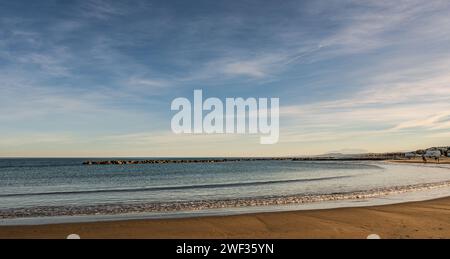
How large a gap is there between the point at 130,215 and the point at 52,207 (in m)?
6.57

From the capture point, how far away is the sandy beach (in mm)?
12758

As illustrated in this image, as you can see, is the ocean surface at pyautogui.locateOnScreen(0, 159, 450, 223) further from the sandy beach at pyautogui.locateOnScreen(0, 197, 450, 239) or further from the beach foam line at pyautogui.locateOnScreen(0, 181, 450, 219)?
the sandy beach at pyautogui.locateOnScreen(0, 197, 450, 239)

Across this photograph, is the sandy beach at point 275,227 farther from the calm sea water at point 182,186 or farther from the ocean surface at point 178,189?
the calm sea water at point 182,186

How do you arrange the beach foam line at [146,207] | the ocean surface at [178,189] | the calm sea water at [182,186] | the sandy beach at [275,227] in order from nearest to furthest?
the sandy beach at [275,227]
the beach foam line at [146,207]
the ocean surface at [178,189]
the calm sea water at [182,186]

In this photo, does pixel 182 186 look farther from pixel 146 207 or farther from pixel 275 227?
pixel 275 227

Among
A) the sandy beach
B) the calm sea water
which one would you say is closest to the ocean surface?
the calm sea water

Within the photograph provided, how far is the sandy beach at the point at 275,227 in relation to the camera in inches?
502

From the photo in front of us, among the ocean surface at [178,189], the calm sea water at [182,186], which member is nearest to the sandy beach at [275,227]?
the ocean surface at [178,189]

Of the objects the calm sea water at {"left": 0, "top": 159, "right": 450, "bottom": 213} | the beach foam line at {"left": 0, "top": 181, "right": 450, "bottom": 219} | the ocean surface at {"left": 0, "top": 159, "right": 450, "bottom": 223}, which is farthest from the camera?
the calm sea water at {"left": 0, "top": 159, "right": 450, "bottom": 213}

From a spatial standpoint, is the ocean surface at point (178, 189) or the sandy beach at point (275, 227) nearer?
the sandy beach at point (275, 227)

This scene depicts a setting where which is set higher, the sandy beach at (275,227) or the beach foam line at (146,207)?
the sandy beach at (275,227)

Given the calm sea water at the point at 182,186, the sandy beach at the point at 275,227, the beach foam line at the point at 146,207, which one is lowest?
the calm sea water at the point at 182,186

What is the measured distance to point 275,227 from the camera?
14.0 m

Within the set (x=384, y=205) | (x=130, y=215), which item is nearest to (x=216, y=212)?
(x=130, y=215)
